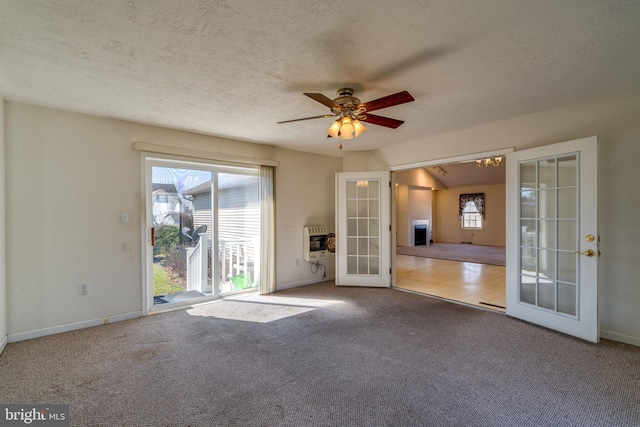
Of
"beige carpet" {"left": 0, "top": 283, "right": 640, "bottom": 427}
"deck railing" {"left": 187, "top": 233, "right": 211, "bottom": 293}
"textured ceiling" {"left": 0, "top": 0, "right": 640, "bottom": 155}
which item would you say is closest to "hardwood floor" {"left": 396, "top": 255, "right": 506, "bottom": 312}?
"beige carpet" {"left": 0, "top": 283, "right": 640, "bottom": 427}

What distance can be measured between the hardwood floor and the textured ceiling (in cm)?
267

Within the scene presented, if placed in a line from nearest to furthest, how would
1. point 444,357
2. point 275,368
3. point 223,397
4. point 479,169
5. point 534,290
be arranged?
point 223,397 → point 275,368 → point 444,357 → point 534,290 → point 479,169

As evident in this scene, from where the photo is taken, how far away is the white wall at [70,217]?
9.43ft

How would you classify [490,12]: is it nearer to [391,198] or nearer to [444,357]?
[444,357]

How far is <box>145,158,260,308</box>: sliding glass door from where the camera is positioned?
12.5 ft

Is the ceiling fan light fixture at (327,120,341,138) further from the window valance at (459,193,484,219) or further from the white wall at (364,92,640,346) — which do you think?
the window valance at (459,193,484,219)

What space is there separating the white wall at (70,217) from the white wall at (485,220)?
434 inches

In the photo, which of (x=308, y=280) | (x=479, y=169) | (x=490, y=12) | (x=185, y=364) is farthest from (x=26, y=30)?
(x=479, y=169)

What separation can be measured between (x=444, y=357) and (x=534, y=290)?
1639 millimetres

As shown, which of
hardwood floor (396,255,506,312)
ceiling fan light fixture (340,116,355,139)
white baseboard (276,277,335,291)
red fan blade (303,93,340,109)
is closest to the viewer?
red fan blade (303,93,340,109)

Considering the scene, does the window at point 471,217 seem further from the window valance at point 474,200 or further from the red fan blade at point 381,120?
the red fan blade at point 381,120

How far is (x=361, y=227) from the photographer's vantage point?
5031 millimetres

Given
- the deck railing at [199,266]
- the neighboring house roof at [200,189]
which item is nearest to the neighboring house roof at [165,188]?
the neighboring house roof at [200,189]

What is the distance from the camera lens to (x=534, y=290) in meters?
3.30
